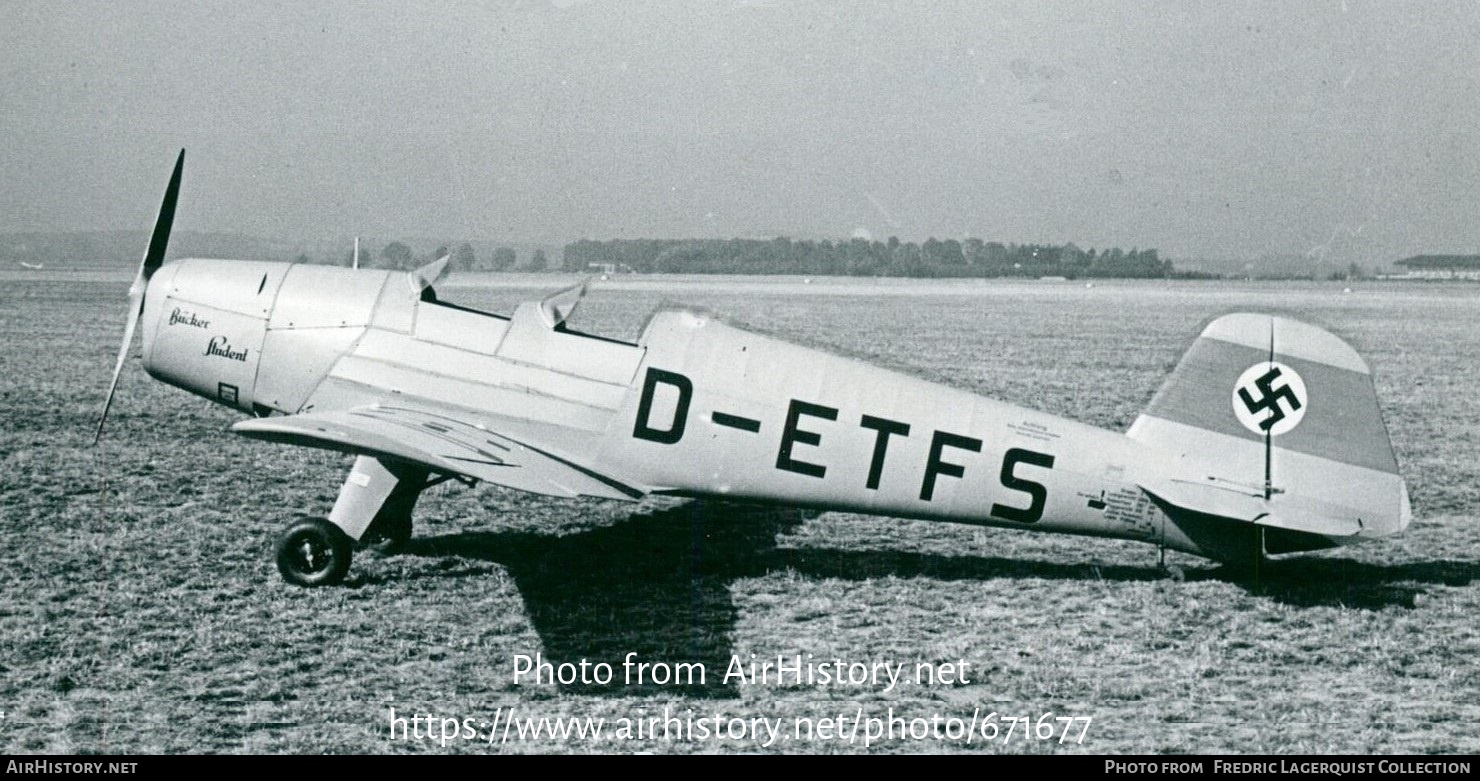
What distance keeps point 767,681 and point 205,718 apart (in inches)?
94.6

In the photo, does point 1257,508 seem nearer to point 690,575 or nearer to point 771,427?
point 771,427

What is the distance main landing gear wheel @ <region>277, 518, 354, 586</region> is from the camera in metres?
6.88

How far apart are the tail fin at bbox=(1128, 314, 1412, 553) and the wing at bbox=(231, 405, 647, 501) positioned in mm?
3082

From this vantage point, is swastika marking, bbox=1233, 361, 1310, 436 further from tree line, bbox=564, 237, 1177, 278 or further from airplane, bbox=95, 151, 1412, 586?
tree line, bbox=564, 237, 1177, 278

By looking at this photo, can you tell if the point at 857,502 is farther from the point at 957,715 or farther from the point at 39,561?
the point at 39,561

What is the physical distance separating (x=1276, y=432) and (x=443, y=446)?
14.8ft

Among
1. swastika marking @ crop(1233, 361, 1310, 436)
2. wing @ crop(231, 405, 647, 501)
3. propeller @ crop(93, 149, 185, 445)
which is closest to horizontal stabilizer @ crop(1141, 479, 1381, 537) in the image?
swastika marking @ crop(1233, 361, 1310, 436)

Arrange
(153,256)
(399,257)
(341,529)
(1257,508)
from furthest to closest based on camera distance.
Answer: (399,257) → (153,256) → (341,529) → (1257,508)

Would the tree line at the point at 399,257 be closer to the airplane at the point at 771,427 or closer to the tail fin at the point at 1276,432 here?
the airplane at the point at 771,427

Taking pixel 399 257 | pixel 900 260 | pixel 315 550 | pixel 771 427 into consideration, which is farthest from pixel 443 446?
pixel 900 260

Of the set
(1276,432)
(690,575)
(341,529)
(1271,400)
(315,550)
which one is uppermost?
(1271,400)

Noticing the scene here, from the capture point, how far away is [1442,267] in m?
122
